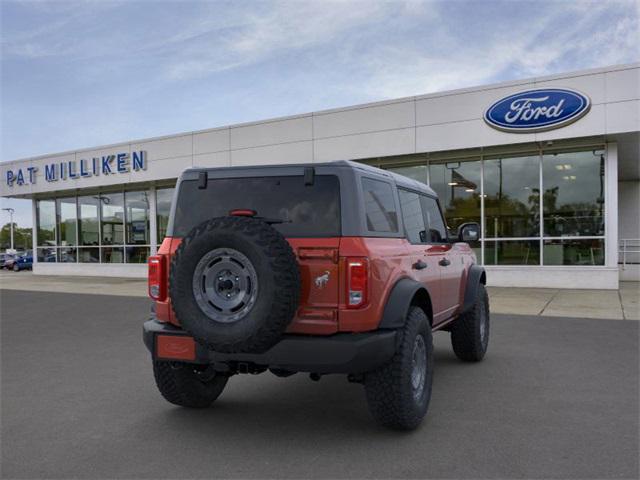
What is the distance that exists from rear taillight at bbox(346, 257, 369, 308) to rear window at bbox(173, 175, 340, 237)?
0.91 feet

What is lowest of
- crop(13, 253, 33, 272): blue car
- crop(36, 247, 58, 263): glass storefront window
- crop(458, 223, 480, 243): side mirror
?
crop(13, 253, 33, 272): blue car

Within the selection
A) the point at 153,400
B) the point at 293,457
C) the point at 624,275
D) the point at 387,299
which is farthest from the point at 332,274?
the point at 624,275

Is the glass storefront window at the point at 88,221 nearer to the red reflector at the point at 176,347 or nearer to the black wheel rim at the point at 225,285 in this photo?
the red reflector at the point at 176,347

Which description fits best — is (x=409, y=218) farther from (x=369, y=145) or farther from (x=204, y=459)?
(x=369, y=145)

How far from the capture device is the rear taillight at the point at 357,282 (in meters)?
3.74

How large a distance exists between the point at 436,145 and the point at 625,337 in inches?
359

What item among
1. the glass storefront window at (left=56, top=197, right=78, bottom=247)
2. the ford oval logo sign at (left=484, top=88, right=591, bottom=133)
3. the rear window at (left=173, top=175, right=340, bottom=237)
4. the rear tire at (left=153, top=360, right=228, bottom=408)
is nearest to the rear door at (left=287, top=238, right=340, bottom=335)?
the rear window at (left=173, top=175, right=340, bottom=237)

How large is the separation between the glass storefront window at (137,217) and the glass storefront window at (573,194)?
607 inches

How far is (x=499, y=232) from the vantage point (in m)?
16.0

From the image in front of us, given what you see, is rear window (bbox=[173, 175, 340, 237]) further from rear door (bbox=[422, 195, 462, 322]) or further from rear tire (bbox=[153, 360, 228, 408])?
rear door (bbox=[422, 195, 462, 322])

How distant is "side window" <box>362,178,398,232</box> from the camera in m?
4.12

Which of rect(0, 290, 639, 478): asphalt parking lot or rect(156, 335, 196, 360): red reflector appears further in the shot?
rect(156, 335, 196, 360): red reflector

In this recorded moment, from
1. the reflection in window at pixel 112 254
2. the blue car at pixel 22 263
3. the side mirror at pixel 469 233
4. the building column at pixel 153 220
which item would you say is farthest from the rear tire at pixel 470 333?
the blue car at pixel 22 263

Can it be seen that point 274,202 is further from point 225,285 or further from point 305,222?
point 225,285
